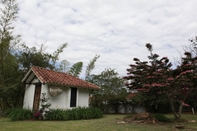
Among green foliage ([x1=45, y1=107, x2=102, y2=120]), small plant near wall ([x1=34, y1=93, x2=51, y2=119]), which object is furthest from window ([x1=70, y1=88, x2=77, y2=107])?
small plant near wall ([x1=34, y1=93, x2=51, y2=119])

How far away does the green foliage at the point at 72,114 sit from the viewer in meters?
10.6

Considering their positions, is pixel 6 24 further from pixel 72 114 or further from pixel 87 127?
pixel 87 127

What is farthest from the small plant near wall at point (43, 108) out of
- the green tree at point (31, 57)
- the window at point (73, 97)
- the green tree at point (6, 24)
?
the green tree at point (6, 24)

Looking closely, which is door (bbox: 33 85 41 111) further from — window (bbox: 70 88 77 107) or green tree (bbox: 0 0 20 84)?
green tree (bbox: 0 0 20 84)

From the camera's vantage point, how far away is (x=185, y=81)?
8922 millimetres

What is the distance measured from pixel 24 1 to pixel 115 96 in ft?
39.0

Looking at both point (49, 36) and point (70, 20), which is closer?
point (70, 20)

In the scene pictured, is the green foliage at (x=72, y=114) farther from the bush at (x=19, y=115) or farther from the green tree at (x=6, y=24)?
the green tree at (x=6, y=24)

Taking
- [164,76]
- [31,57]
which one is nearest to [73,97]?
[31,57]

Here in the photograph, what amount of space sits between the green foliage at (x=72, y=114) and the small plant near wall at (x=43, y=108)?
1.09ft

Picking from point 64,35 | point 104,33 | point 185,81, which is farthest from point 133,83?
point 64,35

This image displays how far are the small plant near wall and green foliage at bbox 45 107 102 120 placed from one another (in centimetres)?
33

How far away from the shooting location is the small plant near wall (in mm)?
10733

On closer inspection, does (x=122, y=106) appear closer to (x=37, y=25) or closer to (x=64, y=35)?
(x=64, y=35)
